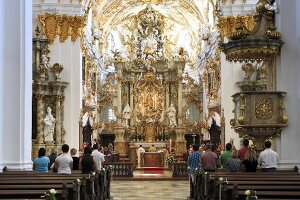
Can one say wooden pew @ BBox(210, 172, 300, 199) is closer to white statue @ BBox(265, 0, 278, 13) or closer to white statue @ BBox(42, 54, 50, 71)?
white statue @ BBox(265, 0, 278, 13)

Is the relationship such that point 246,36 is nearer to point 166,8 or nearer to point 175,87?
point 175,87

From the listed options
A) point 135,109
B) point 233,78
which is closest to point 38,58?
point 233,78

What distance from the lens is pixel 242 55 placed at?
14008 mm

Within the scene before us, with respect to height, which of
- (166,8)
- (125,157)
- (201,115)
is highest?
(166,8)

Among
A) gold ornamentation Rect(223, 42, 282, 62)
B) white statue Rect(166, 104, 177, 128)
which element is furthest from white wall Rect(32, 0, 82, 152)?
white statue Rect(166, 104, 177, 128)

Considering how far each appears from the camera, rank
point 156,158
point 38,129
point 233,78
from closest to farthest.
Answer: point 38,129 < point 233,78 < point 156,158

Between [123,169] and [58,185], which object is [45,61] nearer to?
[123,169]

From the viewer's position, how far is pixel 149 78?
34.8 m

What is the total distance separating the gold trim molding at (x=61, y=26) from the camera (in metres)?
22.3

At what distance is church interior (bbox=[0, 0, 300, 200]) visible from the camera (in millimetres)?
13023

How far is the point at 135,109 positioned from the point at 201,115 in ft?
14.6

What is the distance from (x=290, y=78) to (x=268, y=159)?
217 cm

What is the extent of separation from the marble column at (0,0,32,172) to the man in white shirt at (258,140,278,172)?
16.6 feet

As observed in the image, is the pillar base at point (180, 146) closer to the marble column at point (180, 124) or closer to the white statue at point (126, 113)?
the marble column at point (180, 124)
